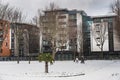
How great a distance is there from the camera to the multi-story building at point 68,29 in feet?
226

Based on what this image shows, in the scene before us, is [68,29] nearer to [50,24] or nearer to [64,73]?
[50,24]

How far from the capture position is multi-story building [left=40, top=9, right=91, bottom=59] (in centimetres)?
6875

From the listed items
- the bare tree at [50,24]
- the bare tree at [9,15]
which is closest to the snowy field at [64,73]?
the bare tree at [9,15]

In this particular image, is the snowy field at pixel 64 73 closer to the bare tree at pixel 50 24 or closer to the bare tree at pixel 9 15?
the bare tree at pixel 9 15

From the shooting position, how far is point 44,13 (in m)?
68.6

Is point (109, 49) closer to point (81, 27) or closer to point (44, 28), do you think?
point (81, 27)

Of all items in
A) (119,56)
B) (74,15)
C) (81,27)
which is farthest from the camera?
(74,15)

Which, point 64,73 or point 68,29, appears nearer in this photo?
point 64,73

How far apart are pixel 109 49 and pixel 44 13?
51976mm

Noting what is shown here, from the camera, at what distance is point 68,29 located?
8431cm

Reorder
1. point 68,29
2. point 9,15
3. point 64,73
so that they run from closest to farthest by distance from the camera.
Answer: point 64,73, point 9,15, point 68,29

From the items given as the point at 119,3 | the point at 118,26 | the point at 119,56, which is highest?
the point at 119,3

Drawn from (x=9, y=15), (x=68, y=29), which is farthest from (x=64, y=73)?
(x=68, y=29)

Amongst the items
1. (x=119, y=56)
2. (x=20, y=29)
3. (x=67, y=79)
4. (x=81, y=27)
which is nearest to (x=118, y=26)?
(x=20, y=29)
